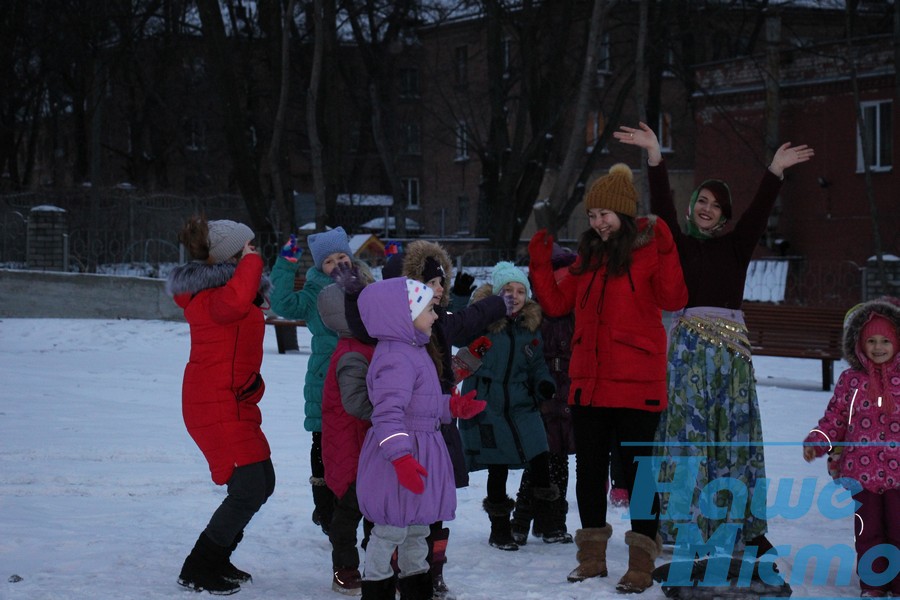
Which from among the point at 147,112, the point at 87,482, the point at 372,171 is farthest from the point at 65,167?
the point at 87,482

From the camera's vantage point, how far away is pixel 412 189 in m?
52.1

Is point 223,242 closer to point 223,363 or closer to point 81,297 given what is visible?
point 223,363

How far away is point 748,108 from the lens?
3014 centimetres

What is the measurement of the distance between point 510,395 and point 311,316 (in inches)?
47.9

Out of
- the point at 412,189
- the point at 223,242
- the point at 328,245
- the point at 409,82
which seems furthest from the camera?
the point at 412,189

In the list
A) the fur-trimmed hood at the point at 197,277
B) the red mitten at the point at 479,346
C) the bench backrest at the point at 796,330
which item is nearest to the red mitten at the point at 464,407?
the red mitten at the point at 479,346

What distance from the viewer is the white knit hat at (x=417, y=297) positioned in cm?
477

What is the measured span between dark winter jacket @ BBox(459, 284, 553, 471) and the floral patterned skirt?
91 centimetres

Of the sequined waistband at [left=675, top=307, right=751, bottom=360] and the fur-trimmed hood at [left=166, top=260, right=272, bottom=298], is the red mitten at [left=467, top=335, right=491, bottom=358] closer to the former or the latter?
the sequined waistband at [left=675, top=307, right=751, bottom=360]

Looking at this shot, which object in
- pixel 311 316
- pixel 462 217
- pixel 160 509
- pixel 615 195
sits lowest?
pixel 160 509

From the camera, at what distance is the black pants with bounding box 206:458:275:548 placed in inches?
205

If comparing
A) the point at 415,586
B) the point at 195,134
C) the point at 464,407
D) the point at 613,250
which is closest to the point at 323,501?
the point at 415,586

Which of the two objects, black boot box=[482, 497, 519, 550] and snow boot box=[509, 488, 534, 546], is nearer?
black boot box=[482, 497, 519, 550]

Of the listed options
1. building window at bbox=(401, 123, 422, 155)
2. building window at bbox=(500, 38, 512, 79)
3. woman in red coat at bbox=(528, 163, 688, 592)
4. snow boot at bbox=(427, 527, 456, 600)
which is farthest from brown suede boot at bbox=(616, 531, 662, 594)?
building window at bbox=(401, 123, 422, 155)
